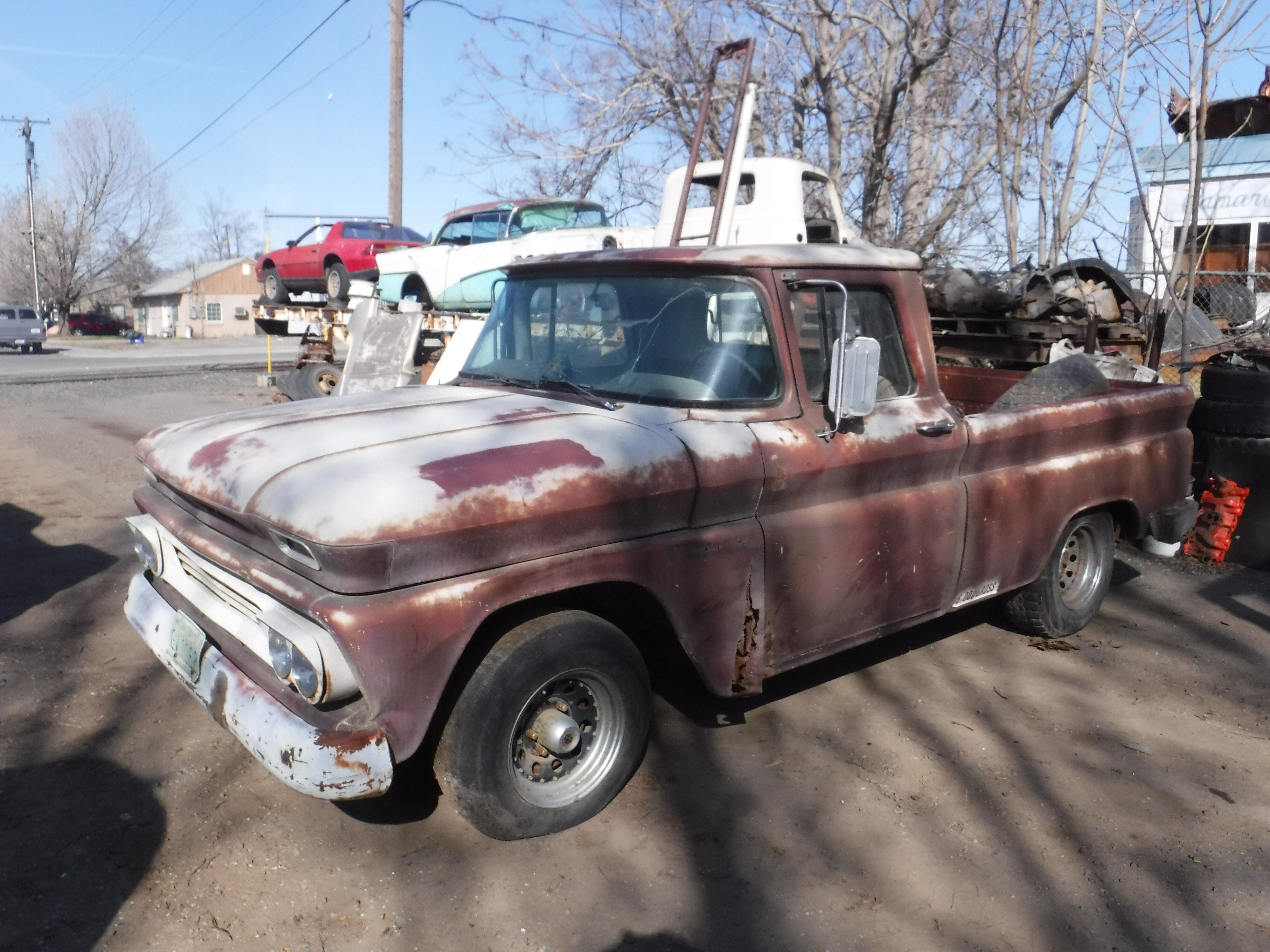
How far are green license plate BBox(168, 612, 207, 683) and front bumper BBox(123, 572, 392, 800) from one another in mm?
141

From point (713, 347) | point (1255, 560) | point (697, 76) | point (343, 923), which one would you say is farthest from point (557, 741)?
point (697, 76)

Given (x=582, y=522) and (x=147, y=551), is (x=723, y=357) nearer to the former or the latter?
(x=582, y=522)

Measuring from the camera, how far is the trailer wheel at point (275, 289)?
17891 millimetres

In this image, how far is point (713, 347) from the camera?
145 inches

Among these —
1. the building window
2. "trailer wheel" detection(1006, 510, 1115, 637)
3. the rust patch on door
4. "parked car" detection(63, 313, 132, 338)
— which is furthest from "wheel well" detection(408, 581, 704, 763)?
"parked car" detection(63, 313, 132, 338)

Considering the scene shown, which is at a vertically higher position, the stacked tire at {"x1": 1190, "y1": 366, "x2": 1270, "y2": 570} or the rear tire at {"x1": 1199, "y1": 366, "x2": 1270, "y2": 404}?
the rear tire at {"x1": 1199, "y1": 366, "x2": 1270, "y2": 404}

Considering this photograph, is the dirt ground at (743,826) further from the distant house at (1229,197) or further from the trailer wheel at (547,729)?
the distant house at (1229,197)

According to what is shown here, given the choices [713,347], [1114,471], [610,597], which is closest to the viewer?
[610,597]

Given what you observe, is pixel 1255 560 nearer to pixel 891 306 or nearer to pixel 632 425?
pixel 891 306

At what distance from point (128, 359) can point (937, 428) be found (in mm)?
26774

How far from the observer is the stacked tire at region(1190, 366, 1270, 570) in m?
6.49

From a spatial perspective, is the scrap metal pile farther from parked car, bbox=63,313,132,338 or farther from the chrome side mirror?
parked car, bbox=63,313,132,338

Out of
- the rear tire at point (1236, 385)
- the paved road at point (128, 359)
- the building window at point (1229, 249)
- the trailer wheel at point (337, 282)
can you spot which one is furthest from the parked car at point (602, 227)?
the building window at point (1229, 249)

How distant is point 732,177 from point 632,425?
527 cm
